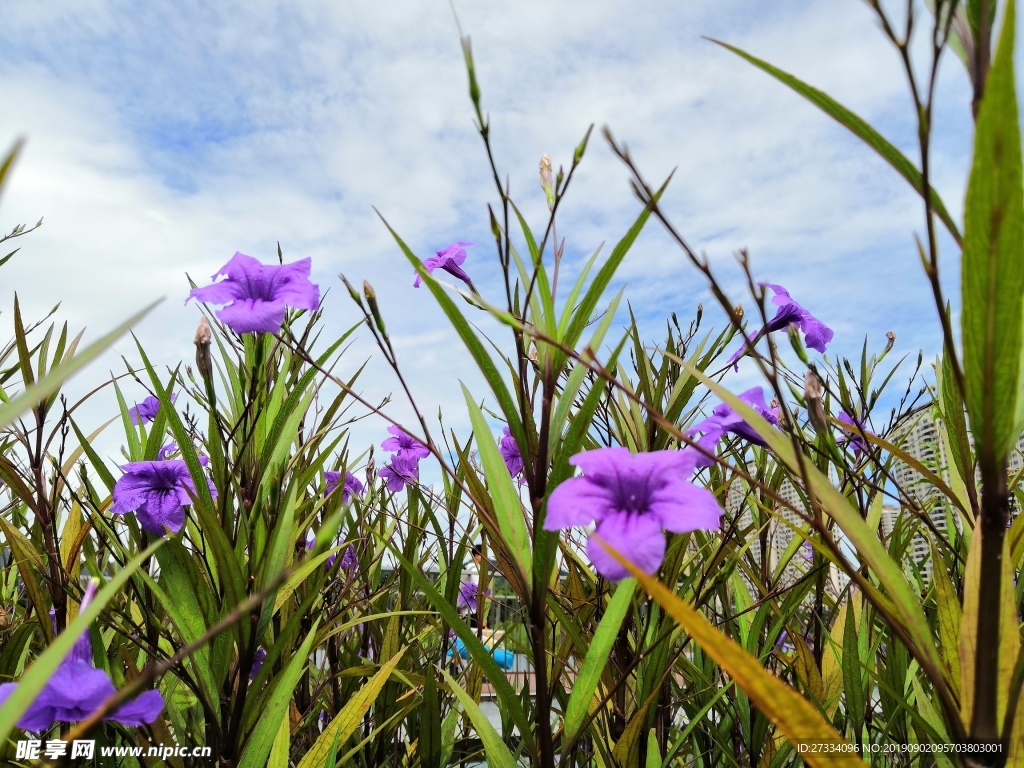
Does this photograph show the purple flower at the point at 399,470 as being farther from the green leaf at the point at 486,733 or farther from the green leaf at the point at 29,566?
the green leaf at the point at 486,733

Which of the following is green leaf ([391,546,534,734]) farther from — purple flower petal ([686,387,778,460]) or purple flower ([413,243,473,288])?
purple flower ([413,243,473,288])

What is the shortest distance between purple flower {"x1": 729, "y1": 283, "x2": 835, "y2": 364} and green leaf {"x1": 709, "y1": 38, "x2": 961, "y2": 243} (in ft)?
2.02

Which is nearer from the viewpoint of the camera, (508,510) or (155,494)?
(508,510)

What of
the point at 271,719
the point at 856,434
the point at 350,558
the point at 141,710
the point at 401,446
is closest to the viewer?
the point at 141,710

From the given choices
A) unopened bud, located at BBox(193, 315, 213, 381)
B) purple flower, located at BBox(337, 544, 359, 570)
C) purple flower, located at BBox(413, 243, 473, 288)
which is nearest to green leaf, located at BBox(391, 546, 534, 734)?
unopened bud, located at BBox(193, 315, 213, 381)

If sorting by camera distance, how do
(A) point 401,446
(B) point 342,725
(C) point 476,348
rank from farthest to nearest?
(A) point 401,446 < (B) point 342,725 < (C) point 476,348

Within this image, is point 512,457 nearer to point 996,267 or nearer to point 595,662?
point 595,662

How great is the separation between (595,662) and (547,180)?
0.67 metres

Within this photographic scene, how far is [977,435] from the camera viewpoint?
1.67 ft

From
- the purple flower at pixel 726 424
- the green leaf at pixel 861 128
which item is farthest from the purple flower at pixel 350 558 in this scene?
the green leaf at pixel 861 128

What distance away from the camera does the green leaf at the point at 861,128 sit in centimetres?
58

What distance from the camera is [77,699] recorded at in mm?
593

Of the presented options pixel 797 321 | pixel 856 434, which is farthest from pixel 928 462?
pixel 797 321

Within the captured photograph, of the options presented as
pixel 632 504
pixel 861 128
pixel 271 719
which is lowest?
pixel 271 719
